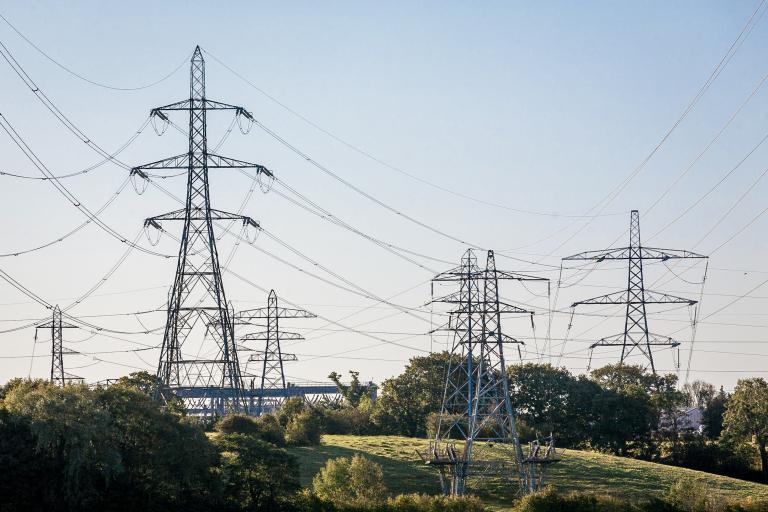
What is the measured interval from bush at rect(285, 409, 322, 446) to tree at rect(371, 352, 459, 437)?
2041 cm

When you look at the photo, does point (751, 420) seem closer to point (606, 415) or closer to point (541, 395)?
point (606, 415)

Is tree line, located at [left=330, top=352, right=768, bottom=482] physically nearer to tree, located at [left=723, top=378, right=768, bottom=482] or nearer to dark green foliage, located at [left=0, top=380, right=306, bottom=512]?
tree, located at [left=723, top=378, right=768, bottom=482]

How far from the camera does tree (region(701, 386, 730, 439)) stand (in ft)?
534

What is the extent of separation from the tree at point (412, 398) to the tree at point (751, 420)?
34550 millimetres

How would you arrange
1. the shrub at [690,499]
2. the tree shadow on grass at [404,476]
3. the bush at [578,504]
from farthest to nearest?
the tree shadow on grass at [404,476] < the shrub at [690,499] < the bush at [578,504]

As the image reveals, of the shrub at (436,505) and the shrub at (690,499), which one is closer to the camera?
the shrub at (436,505)

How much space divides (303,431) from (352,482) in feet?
91.0

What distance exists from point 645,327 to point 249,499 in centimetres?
6299

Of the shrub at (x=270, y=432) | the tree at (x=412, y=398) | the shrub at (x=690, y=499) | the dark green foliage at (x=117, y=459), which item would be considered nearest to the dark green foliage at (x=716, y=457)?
the tree at (x=412, y=398)

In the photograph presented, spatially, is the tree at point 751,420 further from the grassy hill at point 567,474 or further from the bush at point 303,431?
the bush at point 303,431

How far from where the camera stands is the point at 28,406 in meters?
73.1

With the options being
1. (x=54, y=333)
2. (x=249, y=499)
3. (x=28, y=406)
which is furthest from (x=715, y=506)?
(x=54, y=333)

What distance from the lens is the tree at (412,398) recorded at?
469ft

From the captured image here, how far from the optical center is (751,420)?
Answer: 129m
